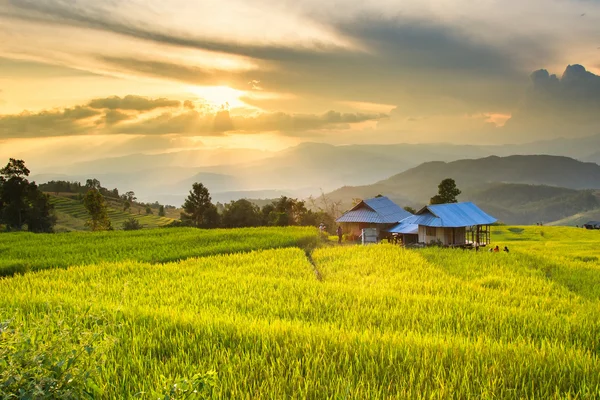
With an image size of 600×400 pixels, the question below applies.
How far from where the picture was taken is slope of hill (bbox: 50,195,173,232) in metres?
82.1

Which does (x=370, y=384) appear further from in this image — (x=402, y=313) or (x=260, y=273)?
(x=260, y=273)

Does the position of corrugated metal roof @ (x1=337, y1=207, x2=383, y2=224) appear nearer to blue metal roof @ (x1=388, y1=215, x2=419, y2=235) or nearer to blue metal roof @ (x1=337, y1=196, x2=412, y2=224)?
blue metal roof @ (x1=337, y1=196, x2=412, y2=224)

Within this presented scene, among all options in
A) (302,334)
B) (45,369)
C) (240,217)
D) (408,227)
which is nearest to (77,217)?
(240,217)

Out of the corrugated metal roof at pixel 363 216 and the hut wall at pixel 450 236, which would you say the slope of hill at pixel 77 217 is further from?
the hut wall at pixel 450 236

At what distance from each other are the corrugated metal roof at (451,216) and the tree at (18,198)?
4639 centimetres

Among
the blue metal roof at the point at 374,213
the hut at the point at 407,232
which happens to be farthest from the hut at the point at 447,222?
the blue metal roof at the point at 374,213

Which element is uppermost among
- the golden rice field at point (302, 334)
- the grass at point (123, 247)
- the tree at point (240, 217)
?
the tree at point (240, 217)

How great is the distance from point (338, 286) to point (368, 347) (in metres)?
5.85

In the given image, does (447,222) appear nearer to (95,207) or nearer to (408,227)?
(408,227)

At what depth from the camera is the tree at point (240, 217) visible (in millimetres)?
55091

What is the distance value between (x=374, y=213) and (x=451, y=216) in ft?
36.1

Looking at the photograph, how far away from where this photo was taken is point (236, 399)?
466 cm

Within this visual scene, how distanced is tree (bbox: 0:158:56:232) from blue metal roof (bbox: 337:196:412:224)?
39.6m

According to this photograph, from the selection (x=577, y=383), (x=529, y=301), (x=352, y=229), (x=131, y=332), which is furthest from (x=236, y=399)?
(x=352, y=229)
